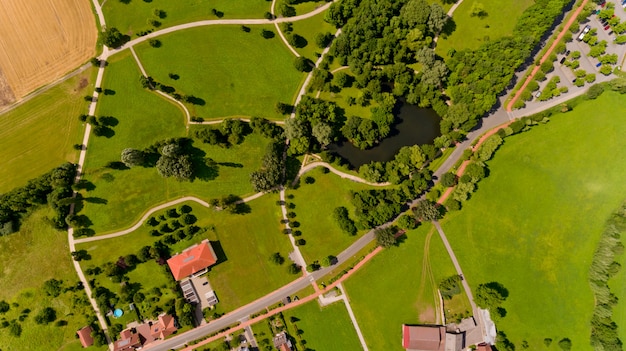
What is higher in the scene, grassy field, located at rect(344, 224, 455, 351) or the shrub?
the shrub

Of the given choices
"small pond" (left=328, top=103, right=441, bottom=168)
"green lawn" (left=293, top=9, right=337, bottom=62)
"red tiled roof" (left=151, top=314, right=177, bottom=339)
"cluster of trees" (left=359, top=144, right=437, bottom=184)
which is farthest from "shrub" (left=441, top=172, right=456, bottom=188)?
"red tiled roof" (left=151, top=314, right=177, bottom=339)

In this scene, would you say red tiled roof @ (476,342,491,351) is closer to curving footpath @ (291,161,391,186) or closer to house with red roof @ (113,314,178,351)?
curving footpath @ (291,161,391,186)

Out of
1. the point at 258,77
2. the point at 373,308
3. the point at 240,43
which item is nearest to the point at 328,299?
the point at 373,308

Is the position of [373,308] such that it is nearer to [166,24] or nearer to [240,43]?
[240,43]

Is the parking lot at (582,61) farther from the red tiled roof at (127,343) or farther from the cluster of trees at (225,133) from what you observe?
the red tiled roof at (127,343)

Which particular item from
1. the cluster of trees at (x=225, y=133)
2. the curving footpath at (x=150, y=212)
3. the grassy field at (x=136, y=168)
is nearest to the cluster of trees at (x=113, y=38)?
the grassy field at (x=136, y=168)
